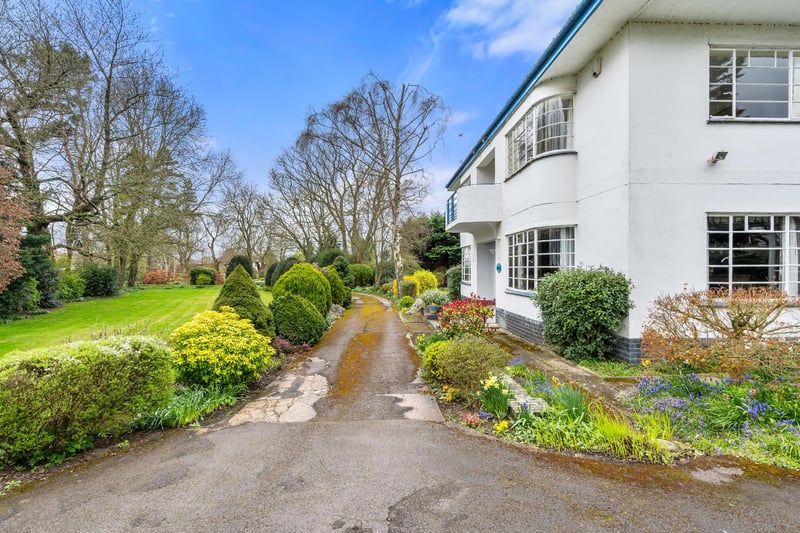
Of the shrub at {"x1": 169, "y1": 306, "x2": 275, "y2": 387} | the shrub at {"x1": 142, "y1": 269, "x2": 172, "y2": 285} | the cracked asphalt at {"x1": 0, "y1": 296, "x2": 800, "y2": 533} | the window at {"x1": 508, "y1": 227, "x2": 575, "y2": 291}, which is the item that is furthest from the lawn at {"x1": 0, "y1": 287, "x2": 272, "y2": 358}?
the shrub at {"x1": 142, "y1": 269, "x2": 172, "y2": 285}

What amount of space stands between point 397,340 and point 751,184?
8489 millimetres

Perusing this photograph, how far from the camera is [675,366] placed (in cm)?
542

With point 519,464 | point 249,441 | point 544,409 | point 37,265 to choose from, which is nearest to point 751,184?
point 544,409

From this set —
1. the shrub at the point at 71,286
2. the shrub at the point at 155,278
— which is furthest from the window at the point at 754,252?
the shrub at the point at 155,278

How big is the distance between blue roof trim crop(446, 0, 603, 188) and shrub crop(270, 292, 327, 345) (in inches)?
321

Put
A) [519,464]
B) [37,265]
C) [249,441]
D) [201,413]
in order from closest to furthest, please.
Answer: [519,464] < [249,441] < [201,413] < [37,265]

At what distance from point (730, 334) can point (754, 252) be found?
338cm

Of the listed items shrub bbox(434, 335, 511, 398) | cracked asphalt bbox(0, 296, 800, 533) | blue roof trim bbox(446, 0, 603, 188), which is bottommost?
cracked asphalt bbox(0, 296, 800, 533)

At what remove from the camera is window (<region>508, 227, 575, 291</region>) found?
8836 millimetres

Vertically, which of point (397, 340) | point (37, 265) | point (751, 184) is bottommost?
point (397, 340)

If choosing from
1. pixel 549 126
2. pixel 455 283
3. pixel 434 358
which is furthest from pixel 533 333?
pixel 455 283

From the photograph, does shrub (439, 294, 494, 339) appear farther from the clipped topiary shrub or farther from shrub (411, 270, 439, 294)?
shrub (411, 270, 439, 294)

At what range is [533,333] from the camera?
9477mm

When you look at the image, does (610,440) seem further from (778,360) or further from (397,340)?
(397,340)
